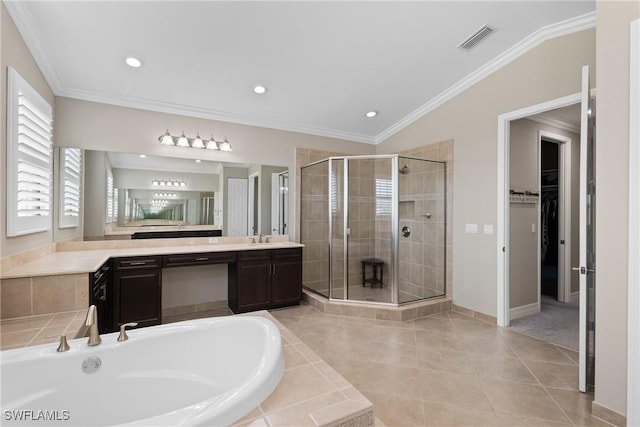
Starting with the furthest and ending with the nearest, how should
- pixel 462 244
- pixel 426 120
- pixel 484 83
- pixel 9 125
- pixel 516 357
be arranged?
pixel 426 120 < pixel 462 244 < pixel 484 83 < pixel 516 357 < pixel 9 125

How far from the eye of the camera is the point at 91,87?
308cm

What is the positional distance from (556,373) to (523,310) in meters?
1.51

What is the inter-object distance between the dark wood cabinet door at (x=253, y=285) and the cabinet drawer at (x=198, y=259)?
0.17 meters

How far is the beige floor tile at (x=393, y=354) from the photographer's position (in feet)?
8.11

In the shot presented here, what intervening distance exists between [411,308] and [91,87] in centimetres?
425

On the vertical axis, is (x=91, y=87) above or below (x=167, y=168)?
above

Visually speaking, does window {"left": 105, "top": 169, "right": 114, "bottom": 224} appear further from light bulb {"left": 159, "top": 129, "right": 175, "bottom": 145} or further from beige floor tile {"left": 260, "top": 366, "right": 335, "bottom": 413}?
beige floor tile {"left": 260, "top": 366, "right": 335, "bottom": 413}

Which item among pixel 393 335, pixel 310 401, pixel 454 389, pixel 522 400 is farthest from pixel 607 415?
pixel 310 401

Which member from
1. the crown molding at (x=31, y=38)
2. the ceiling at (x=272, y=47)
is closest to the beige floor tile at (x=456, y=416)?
the ceiling at (x=272, y=47)

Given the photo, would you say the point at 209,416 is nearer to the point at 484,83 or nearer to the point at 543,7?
the point at 543,7

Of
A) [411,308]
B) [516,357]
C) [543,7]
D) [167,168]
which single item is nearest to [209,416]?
[516,357]

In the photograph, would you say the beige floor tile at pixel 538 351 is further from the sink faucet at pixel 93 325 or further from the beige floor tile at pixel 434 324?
the sink faucet at pixel 93 325

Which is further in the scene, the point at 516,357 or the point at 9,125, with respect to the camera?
the point at 516,357

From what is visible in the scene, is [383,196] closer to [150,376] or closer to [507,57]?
[507,57]
